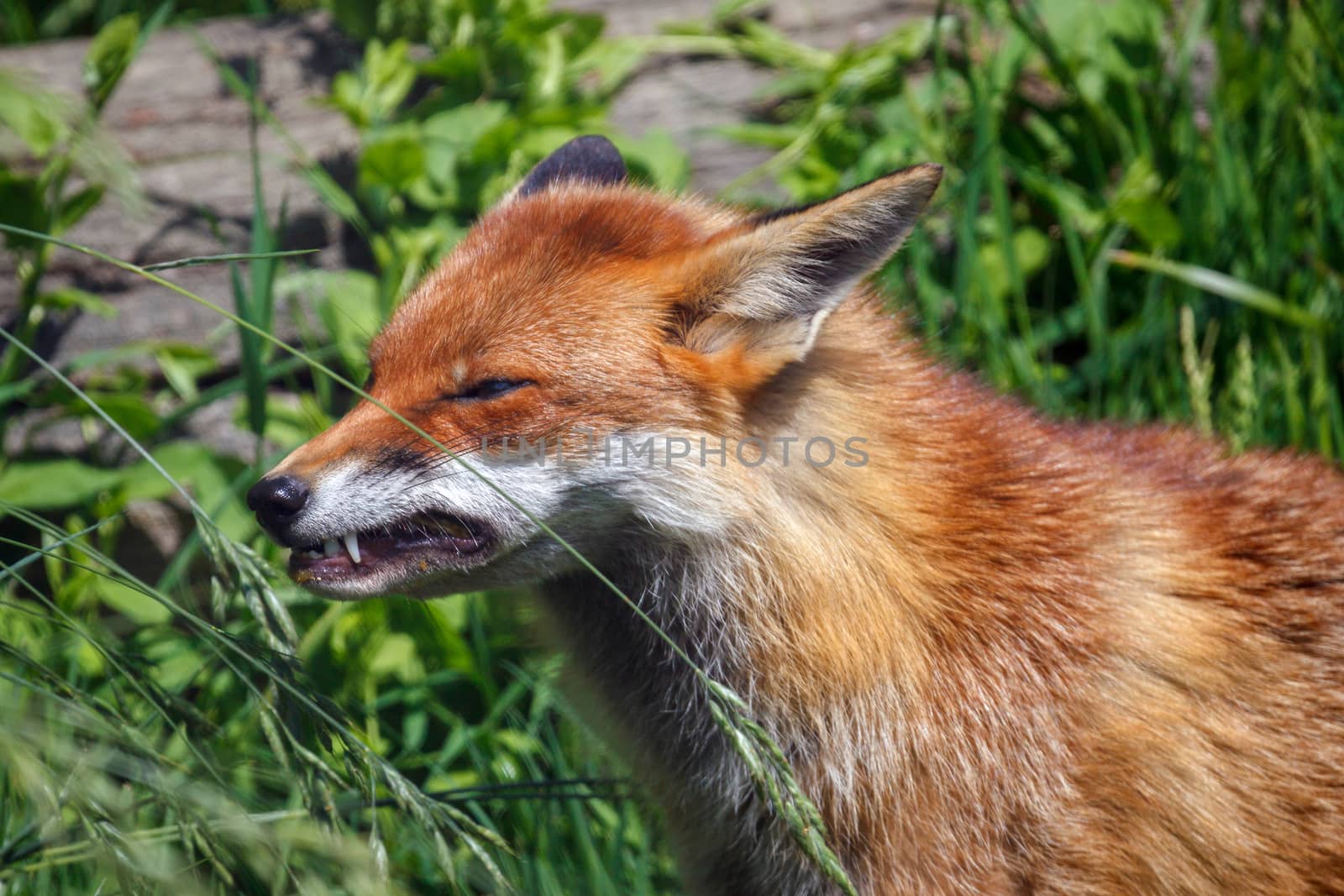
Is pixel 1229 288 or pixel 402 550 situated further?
pixel 1229 288

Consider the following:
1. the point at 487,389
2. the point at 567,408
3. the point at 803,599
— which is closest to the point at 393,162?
the point at 487,389

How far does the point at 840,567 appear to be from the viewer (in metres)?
2.49

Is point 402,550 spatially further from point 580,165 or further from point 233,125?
point 233,125

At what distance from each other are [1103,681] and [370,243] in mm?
3184

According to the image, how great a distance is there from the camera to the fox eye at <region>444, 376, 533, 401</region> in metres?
2.47

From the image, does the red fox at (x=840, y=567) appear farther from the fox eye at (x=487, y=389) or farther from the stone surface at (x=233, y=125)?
the stone surface at (x=233, y=125)

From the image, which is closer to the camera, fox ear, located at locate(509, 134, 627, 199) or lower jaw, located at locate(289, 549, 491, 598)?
lower jaw, located at locate(289, 549, 491, 598)

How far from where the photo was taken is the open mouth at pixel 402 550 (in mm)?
2424

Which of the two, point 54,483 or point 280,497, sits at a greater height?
point 280,497

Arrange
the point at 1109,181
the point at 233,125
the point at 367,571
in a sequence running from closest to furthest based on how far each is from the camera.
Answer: the point at 367,571
the point at 1109,181
the point at 233,125

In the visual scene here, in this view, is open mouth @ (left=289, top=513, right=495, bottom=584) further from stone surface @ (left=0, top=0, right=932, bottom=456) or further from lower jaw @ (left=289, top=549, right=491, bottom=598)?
stone surface @ (left=0, top=0, right=932, bottom=456)

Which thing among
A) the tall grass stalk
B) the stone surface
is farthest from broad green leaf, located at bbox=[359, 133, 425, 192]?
the tall grass stalk

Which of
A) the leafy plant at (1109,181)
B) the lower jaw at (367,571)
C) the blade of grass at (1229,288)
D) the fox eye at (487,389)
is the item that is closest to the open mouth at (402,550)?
the lower jaw at (367,571)

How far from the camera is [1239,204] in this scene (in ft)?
13.8
